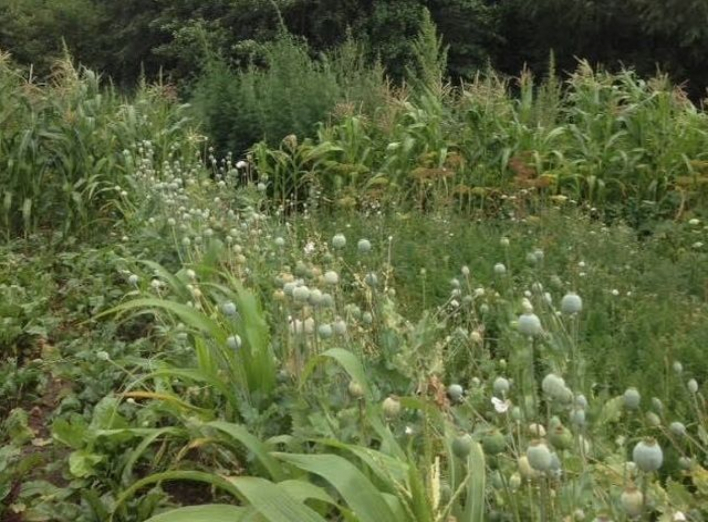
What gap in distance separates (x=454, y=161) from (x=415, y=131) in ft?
2.26

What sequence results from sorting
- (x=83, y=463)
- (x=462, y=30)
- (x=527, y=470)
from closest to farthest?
(x=527, y=470), (x=83, y=463), (x=462, y=30)

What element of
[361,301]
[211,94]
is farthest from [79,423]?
[211,94]

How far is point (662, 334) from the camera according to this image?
3.55 m

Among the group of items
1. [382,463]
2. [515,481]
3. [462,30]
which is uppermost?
[515,481]

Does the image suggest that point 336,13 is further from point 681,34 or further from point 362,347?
point 362,347

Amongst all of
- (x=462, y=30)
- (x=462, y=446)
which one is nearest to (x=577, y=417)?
(x=462, y=446)

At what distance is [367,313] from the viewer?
9.46ft

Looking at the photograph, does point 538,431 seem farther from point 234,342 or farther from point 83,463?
point 83,463

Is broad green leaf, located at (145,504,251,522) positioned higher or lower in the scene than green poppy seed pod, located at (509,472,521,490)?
lower

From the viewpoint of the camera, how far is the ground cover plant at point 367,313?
6.27ft

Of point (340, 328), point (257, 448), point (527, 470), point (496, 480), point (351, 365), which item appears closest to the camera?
point (527, 470)

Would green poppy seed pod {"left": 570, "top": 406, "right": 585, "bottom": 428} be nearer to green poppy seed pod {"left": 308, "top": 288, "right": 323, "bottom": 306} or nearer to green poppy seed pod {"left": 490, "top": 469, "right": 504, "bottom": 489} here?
green poppy seed pod {"left": 490, "top": 469, "right": 504, "bottom": 489}

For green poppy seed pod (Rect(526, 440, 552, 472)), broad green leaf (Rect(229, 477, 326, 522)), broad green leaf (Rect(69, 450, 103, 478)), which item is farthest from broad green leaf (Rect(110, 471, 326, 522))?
broad green leaf (Rect(69, 450, 103, 478))

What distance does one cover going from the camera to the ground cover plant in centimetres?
191
